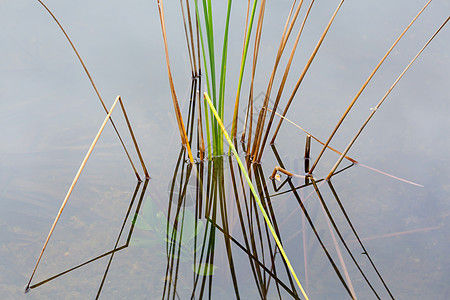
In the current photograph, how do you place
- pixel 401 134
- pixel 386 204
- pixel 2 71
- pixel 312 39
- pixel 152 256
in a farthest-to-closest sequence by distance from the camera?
pixel 312 39 < pixel 2 71 < pixel 401 134 < pixel 386 204 < pixel 152 256

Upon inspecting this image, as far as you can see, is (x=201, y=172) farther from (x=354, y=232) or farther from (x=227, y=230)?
(x=354, y=232)

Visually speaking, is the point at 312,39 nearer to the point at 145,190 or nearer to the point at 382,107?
the point at 382,107

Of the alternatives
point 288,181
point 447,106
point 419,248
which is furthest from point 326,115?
point 419,248

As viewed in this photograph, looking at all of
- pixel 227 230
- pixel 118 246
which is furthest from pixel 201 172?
pixel 118 246

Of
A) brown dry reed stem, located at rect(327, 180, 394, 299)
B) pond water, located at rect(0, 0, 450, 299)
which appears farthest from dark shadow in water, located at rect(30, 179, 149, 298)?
brown dry reed stem, located at rect(327, 180, 394, 299)

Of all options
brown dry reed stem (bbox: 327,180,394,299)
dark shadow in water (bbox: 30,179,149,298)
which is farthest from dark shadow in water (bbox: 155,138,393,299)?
dark shadow in water (bbox: 30,179,149,298)

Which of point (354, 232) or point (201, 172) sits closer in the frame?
point (354, 232)

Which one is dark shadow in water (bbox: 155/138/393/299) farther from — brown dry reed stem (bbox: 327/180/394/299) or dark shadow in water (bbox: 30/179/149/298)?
dark shadow in water (bbox: 30/179/149/298)

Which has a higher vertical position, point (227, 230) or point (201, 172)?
point (201, 172)
